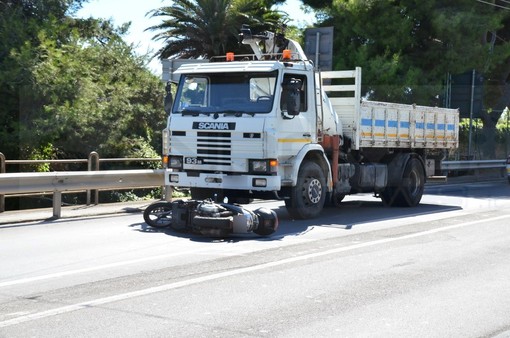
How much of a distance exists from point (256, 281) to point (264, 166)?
476cm

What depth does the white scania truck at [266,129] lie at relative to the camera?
1282 centimetres

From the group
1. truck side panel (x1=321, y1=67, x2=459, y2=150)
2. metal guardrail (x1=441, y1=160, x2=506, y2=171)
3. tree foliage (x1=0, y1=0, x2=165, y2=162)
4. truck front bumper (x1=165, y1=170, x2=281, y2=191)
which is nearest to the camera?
truck front bumper (x1=165, y1=170, x2=281, y2=191)

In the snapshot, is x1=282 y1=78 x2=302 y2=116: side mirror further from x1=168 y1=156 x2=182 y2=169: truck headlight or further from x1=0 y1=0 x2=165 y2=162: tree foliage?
x1=0 y1=0 x2=165 y2=162: tree foliage

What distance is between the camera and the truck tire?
17250 mm

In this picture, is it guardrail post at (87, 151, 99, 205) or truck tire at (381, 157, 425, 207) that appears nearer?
guardrail post at (87, 151, 99, 205)

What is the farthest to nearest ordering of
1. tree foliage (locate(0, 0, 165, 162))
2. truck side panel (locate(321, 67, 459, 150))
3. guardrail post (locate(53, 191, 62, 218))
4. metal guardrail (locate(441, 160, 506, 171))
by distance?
metal guardrail (locate(441, 160, 506, 171)) → tree foliage (locate(0, 0, 165, 162)) → truck side panel (locate(321, 67, 459, 150)) → guardrail post (locate(53, 191, 62, 218))

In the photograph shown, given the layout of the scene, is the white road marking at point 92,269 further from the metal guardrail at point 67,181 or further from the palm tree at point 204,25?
the palm tree at point 204,25

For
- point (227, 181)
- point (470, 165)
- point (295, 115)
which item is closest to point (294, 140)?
point (295, 115)

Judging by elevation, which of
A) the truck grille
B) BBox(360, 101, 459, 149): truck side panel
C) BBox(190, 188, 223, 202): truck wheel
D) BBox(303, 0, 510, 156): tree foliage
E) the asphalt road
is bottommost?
the asphalt road

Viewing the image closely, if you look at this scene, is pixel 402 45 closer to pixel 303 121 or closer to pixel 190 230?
pixel 303 121

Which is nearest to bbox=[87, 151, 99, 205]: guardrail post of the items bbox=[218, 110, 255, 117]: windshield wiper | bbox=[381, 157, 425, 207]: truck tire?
bbox=[218, 110, 255, 117]: windshield wiper

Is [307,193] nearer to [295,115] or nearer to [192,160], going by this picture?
[295,115]

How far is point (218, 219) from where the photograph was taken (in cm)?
1089

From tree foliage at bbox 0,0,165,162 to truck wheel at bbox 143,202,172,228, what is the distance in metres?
9.67
